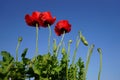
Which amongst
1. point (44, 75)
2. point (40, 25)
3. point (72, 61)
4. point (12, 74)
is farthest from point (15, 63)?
point (40, 25)

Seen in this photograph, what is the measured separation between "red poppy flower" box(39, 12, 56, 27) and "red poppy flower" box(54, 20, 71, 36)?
11cm

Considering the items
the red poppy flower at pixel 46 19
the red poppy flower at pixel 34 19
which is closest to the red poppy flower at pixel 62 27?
the red poppy flower at pixel 46 19

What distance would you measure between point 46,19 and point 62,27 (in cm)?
26

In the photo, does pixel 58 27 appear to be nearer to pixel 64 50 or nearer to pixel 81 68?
pixel 64 50

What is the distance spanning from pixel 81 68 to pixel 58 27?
126cm

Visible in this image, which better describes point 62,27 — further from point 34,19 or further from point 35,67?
point 35,67

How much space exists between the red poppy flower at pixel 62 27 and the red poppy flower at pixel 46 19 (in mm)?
110

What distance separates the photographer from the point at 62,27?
449 cm

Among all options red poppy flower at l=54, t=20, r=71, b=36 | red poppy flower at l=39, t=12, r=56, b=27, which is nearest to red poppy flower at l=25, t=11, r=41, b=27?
red poppy flower at l=39, t=12, r=56, b=27

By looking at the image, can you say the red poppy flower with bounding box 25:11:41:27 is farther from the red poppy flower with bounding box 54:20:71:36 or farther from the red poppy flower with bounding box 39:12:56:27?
the red poppy flower with bounding box 54:20:71:36

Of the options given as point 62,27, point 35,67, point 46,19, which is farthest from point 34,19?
point 35,67

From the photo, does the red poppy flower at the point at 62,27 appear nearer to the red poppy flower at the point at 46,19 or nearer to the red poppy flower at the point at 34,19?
the red poppy flower at the point at 46,19

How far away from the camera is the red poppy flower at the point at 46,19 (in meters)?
4.39

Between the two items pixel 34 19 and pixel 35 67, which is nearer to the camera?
pixel 35 67
